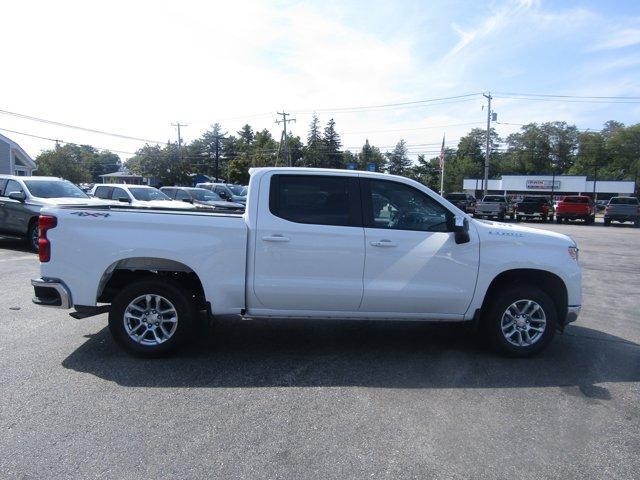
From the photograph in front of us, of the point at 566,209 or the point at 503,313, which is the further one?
the point at 566,209

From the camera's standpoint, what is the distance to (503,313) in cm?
539

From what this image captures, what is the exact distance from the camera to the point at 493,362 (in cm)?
535

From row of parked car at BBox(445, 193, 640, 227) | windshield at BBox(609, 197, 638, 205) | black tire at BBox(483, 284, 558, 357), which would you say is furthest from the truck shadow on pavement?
windshield at BBox(609, 197, 638, 205)

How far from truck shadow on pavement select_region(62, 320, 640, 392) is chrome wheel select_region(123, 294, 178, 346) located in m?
0.24

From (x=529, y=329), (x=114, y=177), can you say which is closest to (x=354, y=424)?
(x=529, y=329)

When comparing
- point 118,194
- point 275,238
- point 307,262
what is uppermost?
point 118,194

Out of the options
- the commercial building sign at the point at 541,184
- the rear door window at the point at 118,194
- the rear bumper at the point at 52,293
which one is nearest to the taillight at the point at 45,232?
the rear bumper at the point at 52,293

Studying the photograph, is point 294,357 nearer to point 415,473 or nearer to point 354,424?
point 354,424

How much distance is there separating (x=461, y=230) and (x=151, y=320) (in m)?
3.33

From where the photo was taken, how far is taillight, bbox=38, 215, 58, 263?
5.00m

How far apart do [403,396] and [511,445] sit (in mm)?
1030

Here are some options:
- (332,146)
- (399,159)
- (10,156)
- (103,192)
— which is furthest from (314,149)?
(103,192)

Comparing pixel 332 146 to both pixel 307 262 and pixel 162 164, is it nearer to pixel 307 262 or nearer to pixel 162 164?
pixel 162 164

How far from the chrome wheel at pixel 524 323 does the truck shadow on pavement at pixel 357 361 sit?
23 cm
